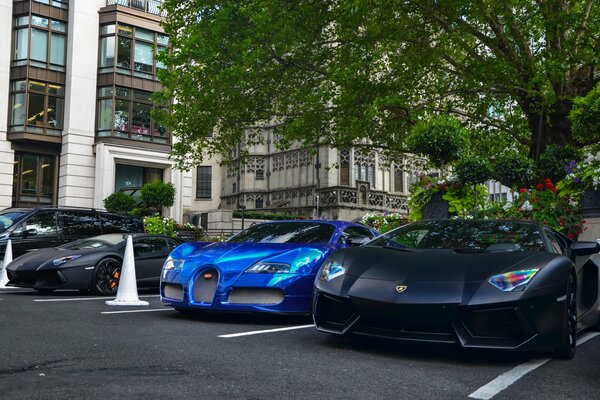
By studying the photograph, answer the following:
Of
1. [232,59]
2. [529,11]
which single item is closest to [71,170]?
[232,59]

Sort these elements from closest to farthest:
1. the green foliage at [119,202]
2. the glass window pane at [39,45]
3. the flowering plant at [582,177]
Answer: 1. the flowering plant at [582,177]
2. the green foliage at [119,202]
3. the glass window pane at [39,45]

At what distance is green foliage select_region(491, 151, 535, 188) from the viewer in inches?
549

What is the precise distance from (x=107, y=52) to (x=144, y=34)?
89.6 inches

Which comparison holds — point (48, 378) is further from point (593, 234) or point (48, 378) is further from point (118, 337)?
point (593, 234)

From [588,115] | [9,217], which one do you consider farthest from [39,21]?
[588,115]

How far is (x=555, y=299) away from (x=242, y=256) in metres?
3.47

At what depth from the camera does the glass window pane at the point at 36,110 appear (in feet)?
101

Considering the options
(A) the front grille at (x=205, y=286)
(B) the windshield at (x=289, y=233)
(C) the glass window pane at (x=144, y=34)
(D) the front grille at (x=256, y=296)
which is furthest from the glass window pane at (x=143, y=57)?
(D) the front grille at (x=256, y=296)

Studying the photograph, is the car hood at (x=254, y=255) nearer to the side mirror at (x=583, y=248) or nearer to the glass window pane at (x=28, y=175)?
the side mirror at (x=583, y=248)

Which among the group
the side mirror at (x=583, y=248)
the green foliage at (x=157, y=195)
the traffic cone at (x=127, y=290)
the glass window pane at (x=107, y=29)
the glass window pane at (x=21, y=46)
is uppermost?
the glass window pane at (x=107, y=29)

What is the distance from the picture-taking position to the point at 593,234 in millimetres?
11461

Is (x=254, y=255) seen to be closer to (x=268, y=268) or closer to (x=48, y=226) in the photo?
(x=268, y=268)

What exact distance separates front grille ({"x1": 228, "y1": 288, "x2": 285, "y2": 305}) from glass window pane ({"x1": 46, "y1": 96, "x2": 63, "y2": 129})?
2751 cm

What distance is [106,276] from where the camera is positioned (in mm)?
11414
